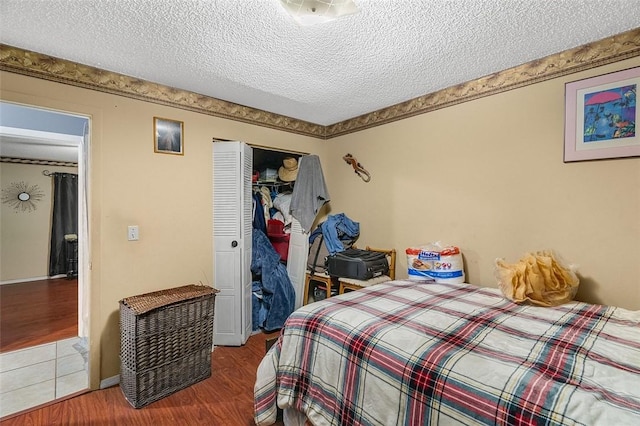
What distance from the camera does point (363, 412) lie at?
118 cm

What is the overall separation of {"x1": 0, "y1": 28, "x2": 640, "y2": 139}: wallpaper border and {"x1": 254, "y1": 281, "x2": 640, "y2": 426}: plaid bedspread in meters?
1.53

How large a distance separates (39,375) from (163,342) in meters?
1.19

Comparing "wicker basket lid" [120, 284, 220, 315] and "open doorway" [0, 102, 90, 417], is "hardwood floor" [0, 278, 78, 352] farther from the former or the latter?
"wicker basket lid" [120, 284, 220, 315]

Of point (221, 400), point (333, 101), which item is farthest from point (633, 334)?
point (333, 101)

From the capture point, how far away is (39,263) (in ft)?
17.4

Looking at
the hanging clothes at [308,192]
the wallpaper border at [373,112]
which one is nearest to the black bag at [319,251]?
the hanging clothes at [308,192]

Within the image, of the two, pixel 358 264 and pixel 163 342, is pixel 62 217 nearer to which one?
pixel 163 342

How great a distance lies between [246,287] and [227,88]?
1858 millimetres

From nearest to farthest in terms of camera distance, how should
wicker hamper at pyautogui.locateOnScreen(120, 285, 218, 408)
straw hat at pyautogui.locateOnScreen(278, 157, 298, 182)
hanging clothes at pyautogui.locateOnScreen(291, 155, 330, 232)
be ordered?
wicker hamper at pyautogui.locateOnScreen(120, 285, 218, 408) < hanging clothes at pyautogui.locateOnScreen(291, 155, 330, 232) < straw hat at pyautogui.locateOnScreen(278, 157, 298, 182)

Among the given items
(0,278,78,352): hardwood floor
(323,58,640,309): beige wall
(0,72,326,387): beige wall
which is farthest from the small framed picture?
(0,278,78,352): hardwood floor

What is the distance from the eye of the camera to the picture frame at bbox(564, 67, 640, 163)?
64.6 inches

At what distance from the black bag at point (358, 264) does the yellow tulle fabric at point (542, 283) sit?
1103mm

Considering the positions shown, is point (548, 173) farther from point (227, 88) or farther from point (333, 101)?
point (227, 88)

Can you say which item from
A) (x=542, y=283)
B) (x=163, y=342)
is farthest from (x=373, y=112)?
(x=163, y=342)
